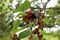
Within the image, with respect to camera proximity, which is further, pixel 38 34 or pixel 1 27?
pixel 1 27

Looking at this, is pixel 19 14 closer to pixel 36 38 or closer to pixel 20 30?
pixel 20 30

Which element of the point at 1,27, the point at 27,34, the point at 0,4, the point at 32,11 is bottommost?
the point at 27,34

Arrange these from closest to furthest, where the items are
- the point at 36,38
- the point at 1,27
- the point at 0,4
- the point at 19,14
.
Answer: the point at 19,14 → the point at 36,38 → the point at 1,27 → the point at 0,4

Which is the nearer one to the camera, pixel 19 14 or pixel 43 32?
pixel 19 14

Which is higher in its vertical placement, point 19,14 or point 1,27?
point 1,27

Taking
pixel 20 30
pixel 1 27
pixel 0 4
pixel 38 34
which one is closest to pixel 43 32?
pixel 38 34

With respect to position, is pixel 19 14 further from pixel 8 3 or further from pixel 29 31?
pixel 8 3

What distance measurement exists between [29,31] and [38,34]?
2.6 inches

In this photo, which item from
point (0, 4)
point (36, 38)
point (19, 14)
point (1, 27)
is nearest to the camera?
point (19, 14)

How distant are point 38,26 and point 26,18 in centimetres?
6

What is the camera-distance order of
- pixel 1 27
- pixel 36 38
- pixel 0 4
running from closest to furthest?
pixel 36 38 → pixel 1 27 → pixel 0 4

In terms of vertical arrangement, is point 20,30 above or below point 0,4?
below

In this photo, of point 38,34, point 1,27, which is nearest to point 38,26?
point 38,34

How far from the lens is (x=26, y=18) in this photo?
2.73 ft
